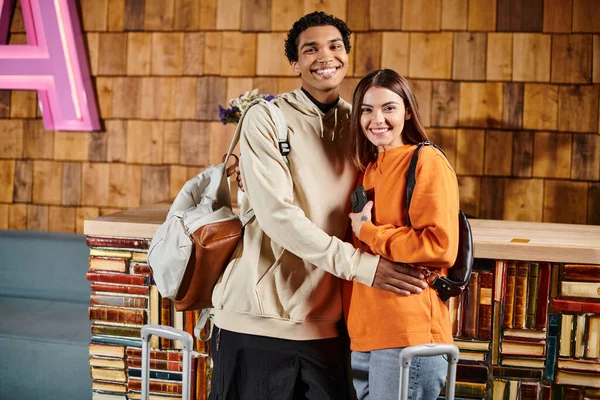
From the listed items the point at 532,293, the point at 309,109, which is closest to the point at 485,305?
the point at 532,293

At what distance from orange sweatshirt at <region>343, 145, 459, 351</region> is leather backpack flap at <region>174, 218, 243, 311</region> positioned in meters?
0.37

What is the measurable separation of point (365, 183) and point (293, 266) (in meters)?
0.30

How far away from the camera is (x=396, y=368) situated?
1.60 meters

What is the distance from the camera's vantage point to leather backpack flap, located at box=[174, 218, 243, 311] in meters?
1.78

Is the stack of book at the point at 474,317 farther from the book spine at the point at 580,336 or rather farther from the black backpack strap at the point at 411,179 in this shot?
the black backpack strap at the point at 411,179

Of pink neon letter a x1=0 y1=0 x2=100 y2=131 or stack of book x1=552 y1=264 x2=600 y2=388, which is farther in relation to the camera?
pink neon letter a x1=0 y1=0 x2=100 y2=131

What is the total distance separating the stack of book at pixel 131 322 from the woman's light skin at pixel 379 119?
1.01 metres

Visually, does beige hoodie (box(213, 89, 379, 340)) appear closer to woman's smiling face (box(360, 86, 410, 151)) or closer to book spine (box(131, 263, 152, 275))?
woman's smiling face (box(360, 86, 410, 151))

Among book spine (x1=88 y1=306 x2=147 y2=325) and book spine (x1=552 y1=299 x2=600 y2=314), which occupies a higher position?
book spine (x1=552 y1=299 x2=600 y2=314)

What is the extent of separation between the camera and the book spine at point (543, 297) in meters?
2.18

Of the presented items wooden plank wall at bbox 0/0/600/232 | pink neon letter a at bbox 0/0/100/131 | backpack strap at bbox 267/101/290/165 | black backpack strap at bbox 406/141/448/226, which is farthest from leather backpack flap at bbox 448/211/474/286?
pink neon letter a at bbox 0/0/100/131

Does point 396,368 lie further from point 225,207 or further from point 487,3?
point 487,3

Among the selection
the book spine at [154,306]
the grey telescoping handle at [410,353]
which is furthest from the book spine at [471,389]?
the book spine at [154,306]

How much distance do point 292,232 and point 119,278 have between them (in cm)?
108
